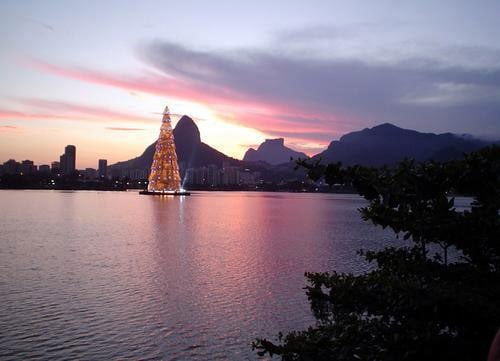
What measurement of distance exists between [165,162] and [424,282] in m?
111

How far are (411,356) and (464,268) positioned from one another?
53.1 inches

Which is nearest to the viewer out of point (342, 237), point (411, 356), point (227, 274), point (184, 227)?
point (411, 356)

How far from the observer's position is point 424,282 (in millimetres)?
4750

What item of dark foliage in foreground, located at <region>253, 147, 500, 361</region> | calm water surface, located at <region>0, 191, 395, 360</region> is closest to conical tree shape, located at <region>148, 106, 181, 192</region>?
calm water surface, located at <region>0, 191, 395, 360</region>

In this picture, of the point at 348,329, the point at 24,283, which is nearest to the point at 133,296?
the point at 24,283

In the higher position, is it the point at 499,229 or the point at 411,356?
the point at 499,229

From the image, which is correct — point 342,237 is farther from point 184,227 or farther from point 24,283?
point 24,283

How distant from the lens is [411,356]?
421cm

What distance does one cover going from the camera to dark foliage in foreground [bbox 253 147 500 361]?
14.1 feet

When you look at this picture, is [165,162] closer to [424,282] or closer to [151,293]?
[151,293]

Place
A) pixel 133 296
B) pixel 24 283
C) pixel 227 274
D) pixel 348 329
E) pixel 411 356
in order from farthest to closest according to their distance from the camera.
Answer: pixel 227 274 → pixel 24 283 → pixel 133 296 → pixel 348 329 → pixel 411 356

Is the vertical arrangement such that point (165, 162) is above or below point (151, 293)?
above

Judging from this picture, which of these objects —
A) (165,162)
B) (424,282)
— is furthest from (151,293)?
(165,162)

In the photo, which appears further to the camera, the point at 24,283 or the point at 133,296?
the point at 24,283
